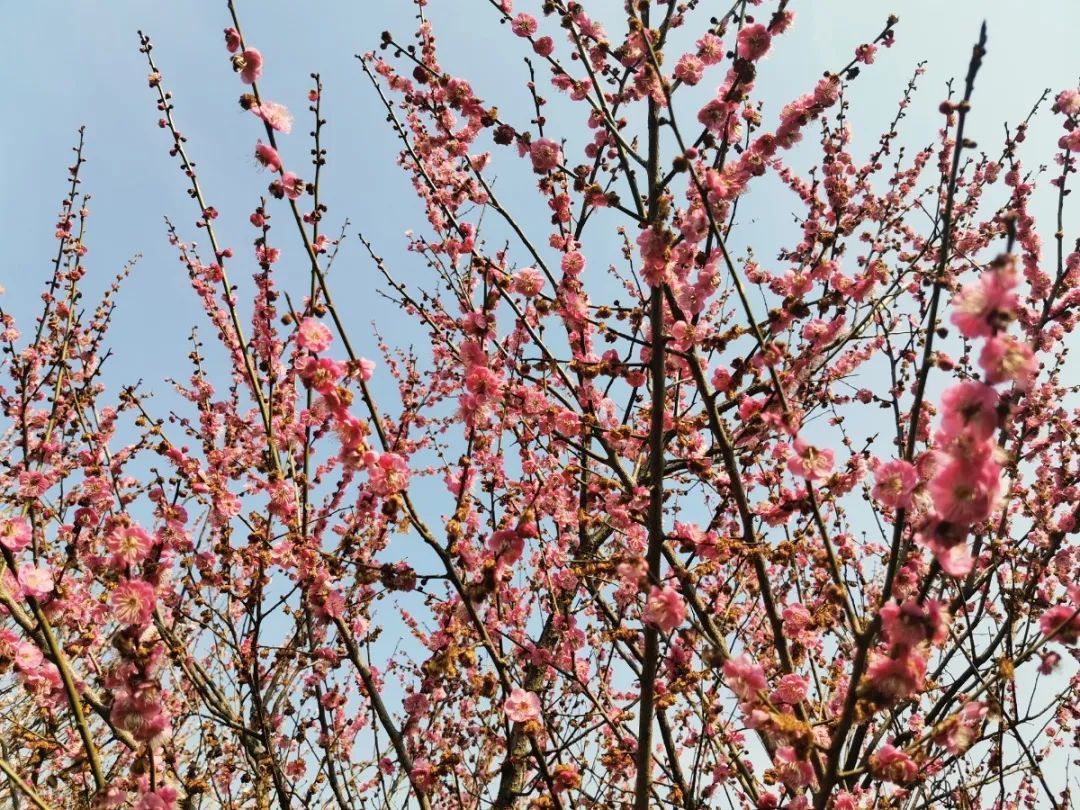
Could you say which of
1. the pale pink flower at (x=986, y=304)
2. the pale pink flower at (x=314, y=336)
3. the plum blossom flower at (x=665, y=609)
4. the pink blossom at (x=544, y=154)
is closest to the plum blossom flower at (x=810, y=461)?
the plum blossom flower at (x=665, y=609)

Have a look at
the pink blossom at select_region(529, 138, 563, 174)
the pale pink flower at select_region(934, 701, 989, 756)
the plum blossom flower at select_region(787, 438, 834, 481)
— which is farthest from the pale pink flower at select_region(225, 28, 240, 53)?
the pale pink flower at select_region(934, 701, 989, 756)

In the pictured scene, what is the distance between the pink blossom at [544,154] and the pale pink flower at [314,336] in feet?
6.51

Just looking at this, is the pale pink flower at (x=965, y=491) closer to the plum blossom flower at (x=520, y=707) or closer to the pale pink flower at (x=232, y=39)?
the plum blossom flower at (x=520, y=707)

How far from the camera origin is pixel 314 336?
2.90 m

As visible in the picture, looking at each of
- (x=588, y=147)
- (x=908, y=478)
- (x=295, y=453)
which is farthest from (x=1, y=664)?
(x=588, y=147)

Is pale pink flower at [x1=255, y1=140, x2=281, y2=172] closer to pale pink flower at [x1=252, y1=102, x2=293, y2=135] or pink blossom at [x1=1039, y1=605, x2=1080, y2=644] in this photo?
pale pink flower at [x1=252, y1=102, x2=293, y2=135]

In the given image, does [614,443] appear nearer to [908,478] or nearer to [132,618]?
[908,478]

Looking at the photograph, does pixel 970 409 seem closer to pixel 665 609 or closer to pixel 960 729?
pixel 960 729

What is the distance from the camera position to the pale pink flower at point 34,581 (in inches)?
101

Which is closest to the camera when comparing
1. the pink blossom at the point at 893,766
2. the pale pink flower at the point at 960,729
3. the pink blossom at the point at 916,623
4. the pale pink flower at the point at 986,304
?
the pale pink flower at the point at 986,304

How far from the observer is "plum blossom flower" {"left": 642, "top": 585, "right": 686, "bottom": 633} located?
2.73 metres

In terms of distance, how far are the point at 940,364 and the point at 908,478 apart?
0.48 metres

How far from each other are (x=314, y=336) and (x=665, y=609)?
1.73m

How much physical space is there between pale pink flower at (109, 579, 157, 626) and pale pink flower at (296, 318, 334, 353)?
1.04 m
